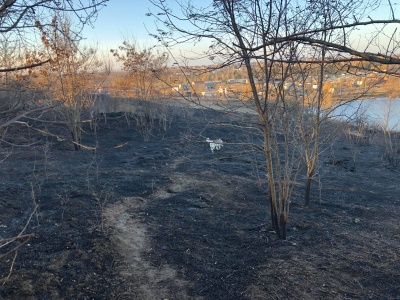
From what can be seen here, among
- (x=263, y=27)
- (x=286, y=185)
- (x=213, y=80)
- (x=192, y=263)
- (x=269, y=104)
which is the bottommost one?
(x=192, y=263)

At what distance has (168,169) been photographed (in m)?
8.98

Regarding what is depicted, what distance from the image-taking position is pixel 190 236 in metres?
5.07

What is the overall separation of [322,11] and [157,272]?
3515mm

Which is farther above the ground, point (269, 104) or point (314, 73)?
point (314, 73)

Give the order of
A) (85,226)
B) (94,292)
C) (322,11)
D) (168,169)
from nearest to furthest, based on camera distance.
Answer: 1. (94,292)
2. (322,11)
3. (85,226)
4. (168,169)

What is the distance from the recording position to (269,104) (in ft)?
15.3

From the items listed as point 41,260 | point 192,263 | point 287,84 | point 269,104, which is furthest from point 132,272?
point 287,84

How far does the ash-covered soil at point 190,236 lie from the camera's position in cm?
378

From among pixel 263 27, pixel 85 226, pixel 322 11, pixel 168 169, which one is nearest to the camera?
pixel 263 27

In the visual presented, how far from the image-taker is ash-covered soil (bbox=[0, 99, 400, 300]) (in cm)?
378

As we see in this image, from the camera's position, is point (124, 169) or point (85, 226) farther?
point (124, 169)

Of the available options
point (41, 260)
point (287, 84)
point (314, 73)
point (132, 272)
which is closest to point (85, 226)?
point (41, 260)

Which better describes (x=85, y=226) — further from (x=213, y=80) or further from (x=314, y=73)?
(x=314, y=73)

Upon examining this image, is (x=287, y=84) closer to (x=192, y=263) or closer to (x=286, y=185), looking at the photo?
(x=286, y=185)
